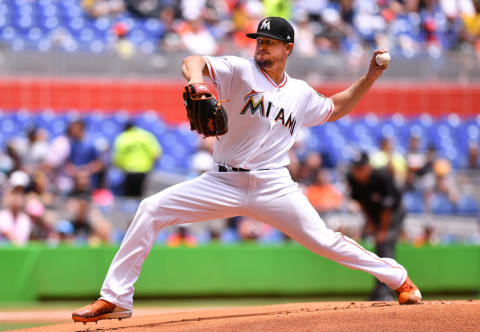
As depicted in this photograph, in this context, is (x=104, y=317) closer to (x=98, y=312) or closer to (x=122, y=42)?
(x=98, y=312)

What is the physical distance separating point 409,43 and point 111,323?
44.4 ft

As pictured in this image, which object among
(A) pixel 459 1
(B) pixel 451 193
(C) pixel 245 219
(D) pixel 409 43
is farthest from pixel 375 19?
(C) pixel 245 219

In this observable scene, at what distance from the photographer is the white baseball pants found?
553cm

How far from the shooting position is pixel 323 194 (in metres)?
11.7

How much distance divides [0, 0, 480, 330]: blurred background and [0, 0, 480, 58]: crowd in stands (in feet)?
0.15

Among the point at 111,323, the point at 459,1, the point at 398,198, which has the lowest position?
the point at 111,323

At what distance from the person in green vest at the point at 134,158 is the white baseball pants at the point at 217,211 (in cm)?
611

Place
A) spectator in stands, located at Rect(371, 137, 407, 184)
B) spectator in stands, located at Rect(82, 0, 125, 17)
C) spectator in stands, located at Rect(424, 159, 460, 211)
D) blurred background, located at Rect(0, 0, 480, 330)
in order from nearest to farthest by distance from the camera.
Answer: blurred background, located at Rect(0, 0, 480, 330) < spectator in stands, located at Rect(424, 159, 460, 211) < spectator in stands, located at Rect(371, 137, 407, 184) < spectator in stands, located at Rect(82, 0, 125, 17)

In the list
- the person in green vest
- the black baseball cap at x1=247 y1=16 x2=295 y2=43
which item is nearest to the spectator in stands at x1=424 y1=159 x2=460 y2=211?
the person in green vest

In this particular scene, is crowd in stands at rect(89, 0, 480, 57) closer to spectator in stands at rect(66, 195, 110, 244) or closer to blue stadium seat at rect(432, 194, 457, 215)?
blue stadium seat at rect(432, 194, 457, 215)

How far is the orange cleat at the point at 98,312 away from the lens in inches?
216

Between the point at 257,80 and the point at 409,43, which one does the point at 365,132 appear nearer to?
the point at 409,43

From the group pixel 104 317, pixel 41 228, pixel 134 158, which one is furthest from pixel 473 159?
pixel 104 317

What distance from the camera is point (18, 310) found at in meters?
9.87
